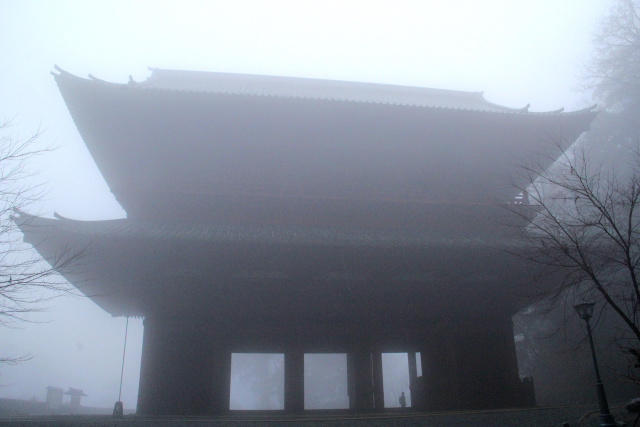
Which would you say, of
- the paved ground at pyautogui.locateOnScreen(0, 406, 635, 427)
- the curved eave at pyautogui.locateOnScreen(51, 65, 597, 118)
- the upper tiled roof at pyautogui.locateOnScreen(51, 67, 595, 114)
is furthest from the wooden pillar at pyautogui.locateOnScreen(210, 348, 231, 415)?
the upper tiled roof at pyautogui.locateOnScreen(51, 67, 595, 114)

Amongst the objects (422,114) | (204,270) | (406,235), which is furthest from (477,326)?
(204,270)

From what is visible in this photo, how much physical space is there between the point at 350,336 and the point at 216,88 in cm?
890

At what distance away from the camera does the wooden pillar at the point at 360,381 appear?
10.7 metres

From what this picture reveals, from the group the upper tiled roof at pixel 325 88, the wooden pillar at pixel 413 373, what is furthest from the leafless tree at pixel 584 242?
the upper tiled roof at pixel 325 88

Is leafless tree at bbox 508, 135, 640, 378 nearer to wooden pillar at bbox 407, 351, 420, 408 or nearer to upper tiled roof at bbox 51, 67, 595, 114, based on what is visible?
wooden pillar at bbox 407, 351, 420, 408

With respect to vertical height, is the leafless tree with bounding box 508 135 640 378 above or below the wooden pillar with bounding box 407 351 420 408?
above

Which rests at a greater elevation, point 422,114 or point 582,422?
point 422,114

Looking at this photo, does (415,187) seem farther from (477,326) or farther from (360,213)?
(477,326)

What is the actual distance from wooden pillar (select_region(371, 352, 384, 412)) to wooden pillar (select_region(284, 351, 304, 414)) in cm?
164

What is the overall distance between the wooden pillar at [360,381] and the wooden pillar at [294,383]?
1199mm

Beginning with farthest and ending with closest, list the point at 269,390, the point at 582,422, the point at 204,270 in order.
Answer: the point at 269,390
the point at 204,270
the point at 582,422

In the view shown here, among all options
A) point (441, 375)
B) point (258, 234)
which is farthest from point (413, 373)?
point (258, 234)

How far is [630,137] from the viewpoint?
77.6 ft

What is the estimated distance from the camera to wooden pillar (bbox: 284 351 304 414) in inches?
408
